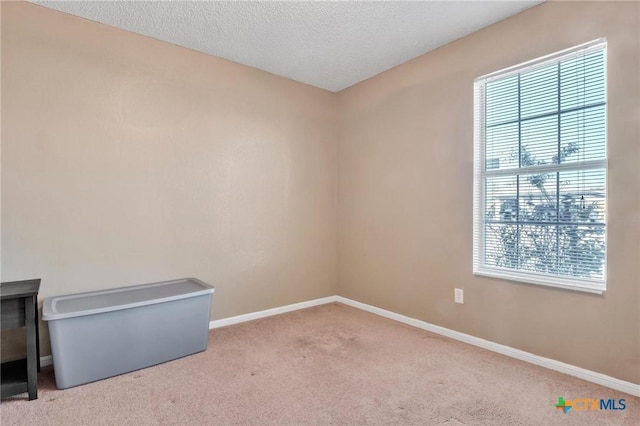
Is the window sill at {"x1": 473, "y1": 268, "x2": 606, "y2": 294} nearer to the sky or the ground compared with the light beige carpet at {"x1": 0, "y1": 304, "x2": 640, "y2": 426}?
nearer to the sky

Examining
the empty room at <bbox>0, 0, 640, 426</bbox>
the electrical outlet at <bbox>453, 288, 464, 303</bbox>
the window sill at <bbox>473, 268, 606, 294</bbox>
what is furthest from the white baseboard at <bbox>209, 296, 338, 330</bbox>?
the window sill at <bbox>473, 268, 606, 294</bbox>

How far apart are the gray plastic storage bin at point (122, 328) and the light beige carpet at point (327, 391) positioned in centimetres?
9

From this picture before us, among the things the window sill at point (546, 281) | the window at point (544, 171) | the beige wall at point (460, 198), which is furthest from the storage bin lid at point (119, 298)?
the window at point (544, 171)

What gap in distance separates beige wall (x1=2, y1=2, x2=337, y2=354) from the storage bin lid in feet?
0.32

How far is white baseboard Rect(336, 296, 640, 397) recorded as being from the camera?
6.64ft

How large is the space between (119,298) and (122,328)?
0.81ft

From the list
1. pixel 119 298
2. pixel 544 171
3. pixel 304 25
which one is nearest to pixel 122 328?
pixel 119 298

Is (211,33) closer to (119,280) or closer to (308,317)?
(119,280)

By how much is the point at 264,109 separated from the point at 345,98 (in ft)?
3.33

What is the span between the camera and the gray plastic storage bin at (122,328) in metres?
2.04

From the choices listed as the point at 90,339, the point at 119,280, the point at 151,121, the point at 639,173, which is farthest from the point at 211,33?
the point at 639,173

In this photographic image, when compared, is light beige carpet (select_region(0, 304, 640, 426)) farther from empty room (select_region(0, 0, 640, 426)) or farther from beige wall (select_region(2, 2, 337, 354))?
beige wall (select_region(2, 2, 337, 354))

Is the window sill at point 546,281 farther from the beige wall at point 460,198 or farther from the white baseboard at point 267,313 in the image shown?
the white baseboard at point 267,313

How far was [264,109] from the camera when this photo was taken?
345cm
